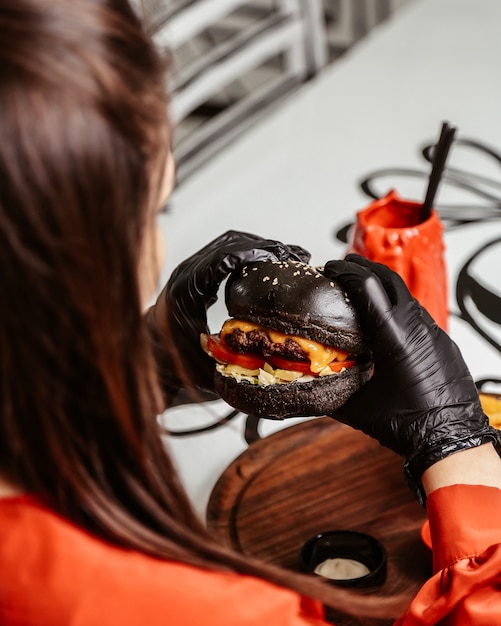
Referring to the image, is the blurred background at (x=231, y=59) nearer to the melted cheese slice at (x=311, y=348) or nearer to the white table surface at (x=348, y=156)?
the white table surface at (x=348, y=156)

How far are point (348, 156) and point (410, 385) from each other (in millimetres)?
1084

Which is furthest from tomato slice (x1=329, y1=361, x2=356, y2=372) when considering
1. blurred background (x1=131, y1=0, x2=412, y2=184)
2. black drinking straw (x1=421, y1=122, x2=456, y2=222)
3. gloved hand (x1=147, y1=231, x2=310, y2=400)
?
blurred background (x1=131, y1=0, x2=412, y2=184)

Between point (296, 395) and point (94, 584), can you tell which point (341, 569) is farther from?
point (94, 584)

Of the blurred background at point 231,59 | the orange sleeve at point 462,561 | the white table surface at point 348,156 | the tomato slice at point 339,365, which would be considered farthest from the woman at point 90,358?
the blurred background at point 231,59

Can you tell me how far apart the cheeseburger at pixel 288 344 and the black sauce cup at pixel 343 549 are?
0.16 metres

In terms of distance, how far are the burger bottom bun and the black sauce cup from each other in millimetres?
156

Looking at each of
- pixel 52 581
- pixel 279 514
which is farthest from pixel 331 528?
pixel 52 581

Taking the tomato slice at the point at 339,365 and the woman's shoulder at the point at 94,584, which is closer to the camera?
the woman's shoulder at the point at 94,584

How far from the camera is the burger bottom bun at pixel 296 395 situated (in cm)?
107

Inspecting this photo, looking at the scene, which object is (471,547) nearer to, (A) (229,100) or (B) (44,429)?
(B) (44,429)

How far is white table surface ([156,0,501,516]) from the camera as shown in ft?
4.63

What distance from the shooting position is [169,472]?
2.35ft

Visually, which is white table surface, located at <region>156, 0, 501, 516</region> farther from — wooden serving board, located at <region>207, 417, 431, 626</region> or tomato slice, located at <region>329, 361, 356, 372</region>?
tomato slice, located at <region>329, 361, 356, 372</region>

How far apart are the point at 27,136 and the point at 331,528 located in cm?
74
